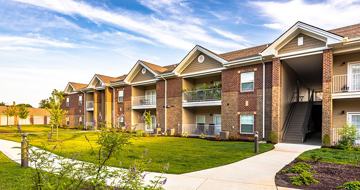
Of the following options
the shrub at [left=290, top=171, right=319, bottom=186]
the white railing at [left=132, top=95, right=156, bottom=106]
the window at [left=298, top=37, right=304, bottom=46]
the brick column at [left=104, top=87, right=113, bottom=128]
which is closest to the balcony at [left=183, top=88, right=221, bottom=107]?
the white railing at [left=132, top=95, right=156, bottom=106]

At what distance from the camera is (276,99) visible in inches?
658

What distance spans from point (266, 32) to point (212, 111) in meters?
8.73

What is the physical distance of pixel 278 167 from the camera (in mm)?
8789

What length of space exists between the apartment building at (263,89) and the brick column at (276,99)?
0.22 feet

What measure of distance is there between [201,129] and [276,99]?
8021mm

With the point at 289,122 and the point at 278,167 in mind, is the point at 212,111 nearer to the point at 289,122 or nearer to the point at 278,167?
the point at 289,122

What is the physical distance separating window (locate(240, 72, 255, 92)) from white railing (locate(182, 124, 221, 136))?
14.7 feet

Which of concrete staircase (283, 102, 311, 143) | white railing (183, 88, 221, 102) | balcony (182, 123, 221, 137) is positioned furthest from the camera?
balcony (182, 123, 221, 137)

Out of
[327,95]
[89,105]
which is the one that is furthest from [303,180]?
[89,105]

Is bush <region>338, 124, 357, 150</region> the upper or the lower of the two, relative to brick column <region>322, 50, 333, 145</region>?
lower

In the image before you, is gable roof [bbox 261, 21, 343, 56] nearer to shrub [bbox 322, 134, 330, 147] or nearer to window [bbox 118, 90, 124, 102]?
shrub [bbox 322, 134, 330, 147]

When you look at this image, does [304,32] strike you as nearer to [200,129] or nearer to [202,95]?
[202,95]

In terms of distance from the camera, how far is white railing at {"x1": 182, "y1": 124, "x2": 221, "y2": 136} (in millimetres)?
21609

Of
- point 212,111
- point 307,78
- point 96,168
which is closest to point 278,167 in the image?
point 96,168
